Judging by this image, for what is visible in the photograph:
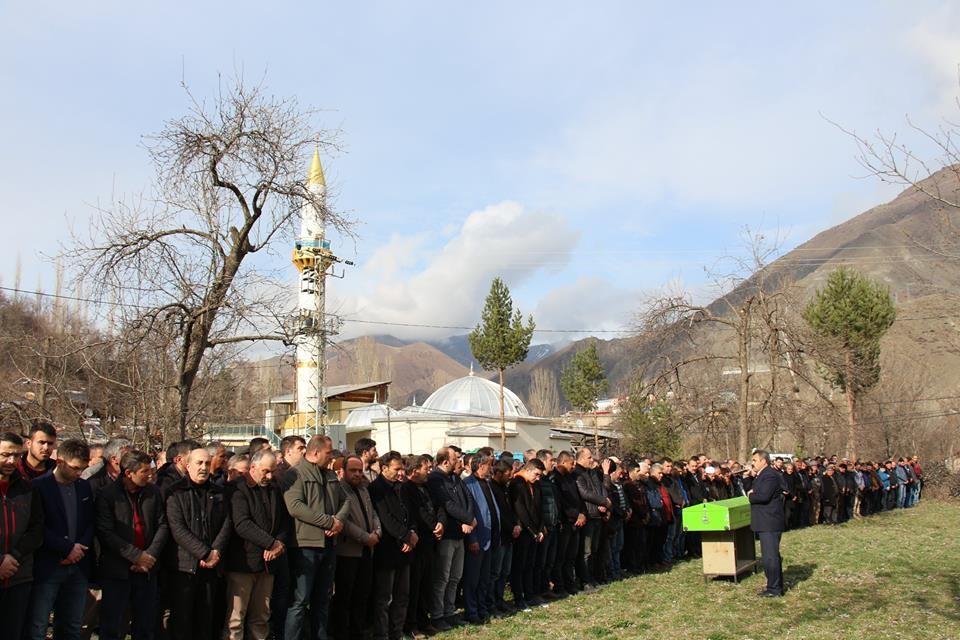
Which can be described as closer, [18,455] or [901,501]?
[18,455]

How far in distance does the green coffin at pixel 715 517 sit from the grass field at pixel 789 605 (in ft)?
2.87

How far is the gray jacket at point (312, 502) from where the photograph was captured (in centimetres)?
788

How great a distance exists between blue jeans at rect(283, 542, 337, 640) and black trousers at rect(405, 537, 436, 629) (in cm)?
129

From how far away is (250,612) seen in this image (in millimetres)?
7586

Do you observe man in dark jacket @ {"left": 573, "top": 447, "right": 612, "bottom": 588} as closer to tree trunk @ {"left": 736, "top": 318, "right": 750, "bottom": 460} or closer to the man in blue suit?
the man in blue suit

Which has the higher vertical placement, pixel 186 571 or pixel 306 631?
pixel 186 571

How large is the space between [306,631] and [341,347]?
8.89 meters

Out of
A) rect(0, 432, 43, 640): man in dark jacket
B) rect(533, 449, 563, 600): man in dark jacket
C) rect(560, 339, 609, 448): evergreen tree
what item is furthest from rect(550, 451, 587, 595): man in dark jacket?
rect(560, 339, 609, 448): evergreen tree

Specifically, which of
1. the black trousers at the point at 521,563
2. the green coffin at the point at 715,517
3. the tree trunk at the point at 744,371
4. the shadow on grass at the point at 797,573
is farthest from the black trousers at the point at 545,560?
the tree trunk at the point at 744,371

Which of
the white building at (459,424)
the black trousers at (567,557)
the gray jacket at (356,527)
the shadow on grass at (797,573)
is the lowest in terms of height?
the shadow on grass at (797,573)

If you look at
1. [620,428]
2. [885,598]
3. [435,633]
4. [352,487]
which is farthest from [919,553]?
[620,428]

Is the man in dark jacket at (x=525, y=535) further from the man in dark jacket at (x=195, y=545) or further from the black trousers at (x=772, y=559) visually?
the man in dark jacket at (x=195, y=545)

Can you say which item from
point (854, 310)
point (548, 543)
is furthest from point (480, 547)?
point (854, 310)

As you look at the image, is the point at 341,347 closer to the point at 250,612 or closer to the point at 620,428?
the point at 250,612
